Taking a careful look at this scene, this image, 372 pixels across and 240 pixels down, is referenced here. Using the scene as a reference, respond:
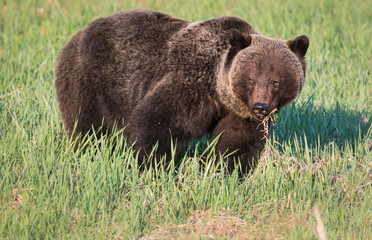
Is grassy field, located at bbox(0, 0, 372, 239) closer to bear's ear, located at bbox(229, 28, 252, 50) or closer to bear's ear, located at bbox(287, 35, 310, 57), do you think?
bear's ear, located at bbox(287, 35, 310, 57)

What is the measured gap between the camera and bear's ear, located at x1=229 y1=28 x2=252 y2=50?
462 centimetres

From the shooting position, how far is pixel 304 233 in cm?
362

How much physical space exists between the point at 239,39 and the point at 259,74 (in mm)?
408

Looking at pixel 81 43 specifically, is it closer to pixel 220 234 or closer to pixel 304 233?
pixel 220 234

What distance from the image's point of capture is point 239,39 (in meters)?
4.66

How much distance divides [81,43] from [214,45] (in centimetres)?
150

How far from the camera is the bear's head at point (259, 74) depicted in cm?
450

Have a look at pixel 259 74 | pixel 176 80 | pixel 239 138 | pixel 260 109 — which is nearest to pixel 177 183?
pixel 239 138

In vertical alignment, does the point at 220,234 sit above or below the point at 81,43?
below

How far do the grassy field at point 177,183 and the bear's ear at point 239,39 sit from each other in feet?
3.54

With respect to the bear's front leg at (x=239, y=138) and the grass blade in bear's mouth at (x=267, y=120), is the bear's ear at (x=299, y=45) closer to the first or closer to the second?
the grass blade in bear's mouth at (x=267, y=120)

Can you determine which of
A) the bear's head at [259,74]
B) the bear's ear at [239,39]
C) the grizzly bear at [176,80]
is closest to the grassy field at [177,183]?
the grizzly bear at [176,80]

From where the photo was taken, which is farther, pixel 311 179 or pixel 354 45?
pixel 354 45

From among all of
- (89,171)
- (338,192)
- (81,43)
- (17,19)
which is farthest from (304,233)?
(17,19)
